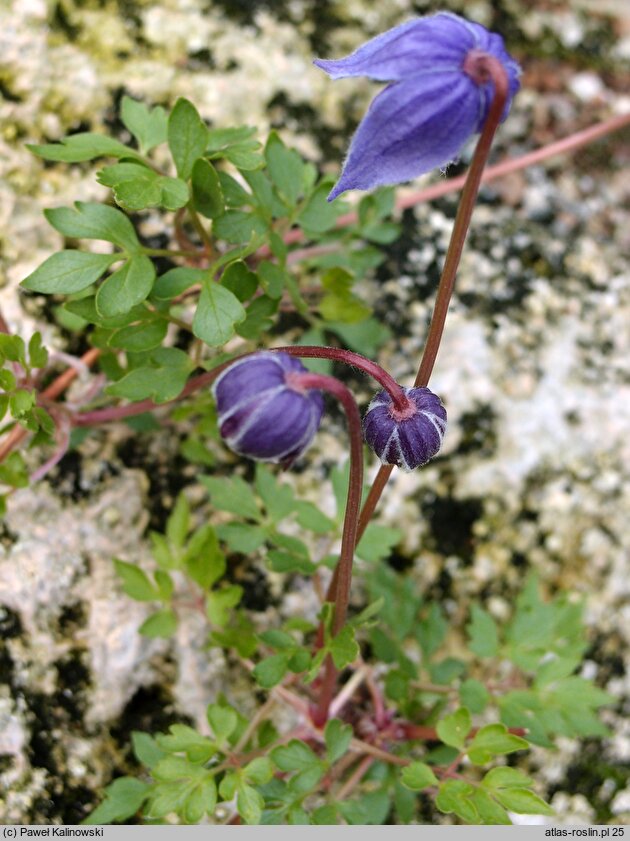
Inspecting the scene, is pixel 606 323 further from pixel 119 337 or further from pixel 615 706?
pixel 119 337

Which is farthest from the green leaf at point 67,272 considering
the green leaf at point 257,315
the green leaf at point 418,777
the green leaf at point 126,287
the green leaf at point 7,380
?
the green leaf at point 418,777

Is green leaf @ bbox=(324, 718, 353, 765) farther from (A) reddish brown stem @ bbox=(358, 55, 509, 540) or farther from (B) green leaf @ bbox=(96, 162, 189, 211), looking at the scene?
(B) green leaf @ bbox=(96, 162, 189, 211)

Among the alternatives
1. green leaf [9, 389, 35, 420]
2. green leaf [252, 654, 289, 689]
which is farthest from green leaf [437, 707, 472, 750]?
green leaf [9, 389, 35, 420]

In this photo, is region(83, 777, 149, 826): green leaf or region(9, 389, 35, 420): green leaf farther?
region(83, 777, 149, 826): green leaf

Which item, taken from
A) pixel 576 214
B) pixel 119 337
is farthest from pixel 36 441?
pixel 576 214

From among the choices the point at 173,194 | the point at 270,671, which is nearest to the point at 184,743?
the point at 270,671

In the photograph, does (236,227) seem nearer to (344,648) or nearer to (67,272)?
(67,272)
